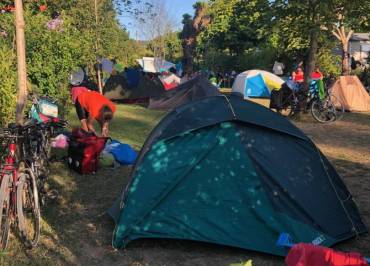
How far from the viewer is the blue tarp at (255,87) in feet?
71.6

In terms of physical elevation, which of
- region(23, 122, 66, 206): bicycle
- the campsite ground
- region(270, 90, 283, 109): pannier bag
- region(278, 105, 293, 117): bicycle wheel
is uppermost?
region(23, 122, 66, 206): bicycle

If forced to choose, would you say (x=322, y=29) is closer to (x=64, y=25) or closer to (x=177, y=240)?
(x=64, y=25)

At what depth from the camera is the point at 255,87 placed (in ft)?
71.8

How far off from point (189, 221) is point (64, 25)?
10250 mm

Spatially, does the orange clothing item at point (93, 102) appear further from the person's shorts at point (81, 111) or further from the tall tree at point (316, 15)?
the tall tree at point (316, 15)

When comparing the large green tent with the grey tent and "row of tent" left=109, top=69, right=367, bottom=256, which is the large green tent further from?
the grey tent

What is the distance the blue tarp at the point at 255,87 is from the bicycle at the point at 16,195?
17.4 metres

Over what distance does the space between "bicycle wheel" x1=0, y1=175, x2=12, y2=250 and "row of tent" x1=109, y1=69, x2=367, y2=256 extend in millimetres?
1051

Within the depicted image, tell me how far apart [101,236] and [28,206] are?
84cm

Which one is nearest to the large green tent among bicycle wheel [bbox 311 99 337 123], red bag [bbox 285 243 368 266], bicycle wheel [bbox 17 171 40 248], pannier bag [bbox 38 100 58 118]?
bicycle wheel [bbox 17 171 40 248]

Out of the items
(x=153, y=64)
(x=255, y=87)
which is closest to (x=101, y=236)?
(x=255, y=87)

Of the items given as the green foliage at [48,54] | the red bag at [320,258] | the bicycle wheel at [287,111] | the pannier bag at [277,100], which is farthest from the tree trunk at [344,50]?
the red bag at [320,258]

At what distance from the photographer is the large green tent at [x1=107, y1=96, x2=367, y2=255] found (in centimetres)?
502

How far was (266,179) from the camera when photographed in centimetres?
511
